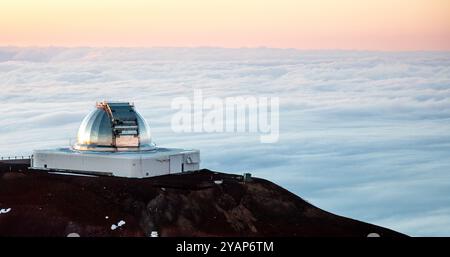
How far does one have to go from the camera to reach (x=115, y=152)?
91.8 m

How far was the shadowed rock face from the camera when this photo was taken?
80.9 metres

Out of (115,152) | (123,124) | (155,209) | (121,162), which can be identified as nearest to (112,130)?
(123,124)

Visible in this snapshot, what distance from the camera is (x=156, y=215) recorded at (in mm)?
83562

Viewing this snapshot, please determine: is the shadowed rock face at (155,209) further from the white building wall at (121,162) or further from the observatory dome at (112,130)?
the observatory dome at (112,130)

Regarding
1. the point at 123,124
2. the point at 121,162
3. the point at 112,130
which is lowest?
the point at 121,162

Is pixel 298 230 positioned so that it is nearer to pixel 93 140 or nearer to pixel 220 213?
pixel 220 213

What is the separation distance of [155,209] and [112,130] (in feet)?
33.6

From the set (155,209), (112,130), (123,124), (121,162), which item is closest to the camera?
(155,209)

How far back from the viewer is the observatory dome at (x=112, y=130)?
91750 millimetres

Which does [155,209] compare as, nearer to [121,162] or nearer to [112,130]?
[121,162]

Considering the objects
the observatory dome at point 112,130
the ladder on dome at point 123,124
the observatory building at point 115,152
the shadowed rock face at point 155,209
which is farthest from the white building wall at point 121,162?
the ladder on dome at point 123,124

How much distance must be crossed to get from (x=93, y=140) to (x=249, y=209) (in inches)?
524
